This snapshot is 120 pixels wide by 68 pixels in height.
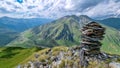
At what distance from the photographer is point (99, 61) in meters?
56.9

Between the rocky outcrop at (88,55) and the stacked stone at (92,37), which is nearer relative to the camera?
the rocky outcrop at (88,55)

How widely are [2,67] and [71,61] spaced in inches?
3994

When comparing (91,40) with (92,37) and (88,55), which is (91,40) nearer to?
(92,37)

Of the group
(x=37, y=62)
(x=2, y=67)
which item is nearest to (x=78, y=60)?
(x=37, y=62)

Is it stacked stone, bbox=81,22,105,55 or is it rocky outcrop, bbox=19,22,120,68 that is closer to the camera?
rocky outcrop, bbox=19,22,120,68

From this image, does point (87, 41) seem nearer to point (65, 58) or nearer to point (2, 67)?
point (65, 58)

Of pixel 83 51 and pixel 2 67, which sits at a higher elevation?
pixel 83 51

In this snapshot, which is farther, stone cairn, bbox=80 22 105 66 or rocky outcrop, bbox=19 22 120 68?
stone cairn, bbox=80 22 105 66

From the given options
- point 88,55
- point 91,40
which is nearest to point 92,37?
point 91,40

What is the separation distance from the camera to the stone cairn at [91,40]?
58.2 m

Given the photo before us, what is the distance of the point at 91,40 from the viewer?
5841 centimetres

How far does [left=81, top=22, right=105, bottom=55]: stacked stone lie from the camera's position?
5825 centimetres

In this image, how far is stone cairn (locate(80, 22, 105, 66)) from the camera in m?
58.2

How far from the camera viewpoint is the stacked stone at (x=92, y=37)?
191 feet
